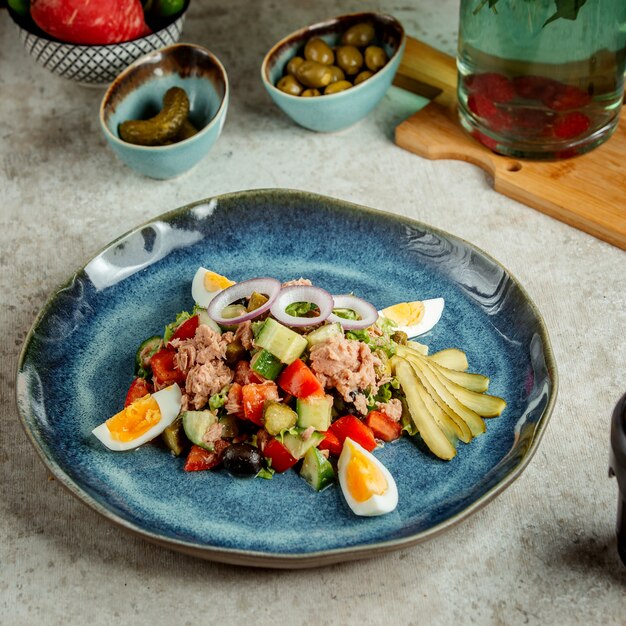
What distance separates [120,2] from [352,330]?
222 cm

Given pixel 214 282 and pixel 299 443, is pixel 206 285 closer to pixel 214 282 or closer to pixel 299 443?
pixel 214 282

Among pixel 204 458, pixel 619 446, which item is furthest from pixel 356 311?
pixel 619 446

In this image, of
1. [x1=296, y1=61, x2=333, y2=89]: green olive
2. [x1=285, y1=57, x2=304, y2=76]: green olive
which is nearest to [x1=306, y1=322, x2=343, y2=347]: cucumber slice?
Answer: [x1=296, y1=61, x2=333, y2=89]: green olive

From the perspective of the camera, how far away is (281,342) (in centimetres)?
286

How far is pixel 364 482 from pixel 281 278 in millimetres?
1144

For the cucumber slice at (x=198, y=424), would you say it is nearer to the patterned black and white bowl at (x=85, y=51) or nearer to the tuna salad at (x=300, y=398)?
the tuna salad at (x=300, y=398)

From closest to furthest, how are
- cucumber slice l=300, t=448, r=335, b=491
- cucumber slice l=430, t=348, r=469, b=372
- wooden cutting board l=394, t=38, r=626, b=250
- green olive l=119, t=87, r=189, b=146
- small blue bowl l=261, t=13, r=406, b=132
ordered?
1. cucumber slice l=300, t=448, r=335, b=491
2. cucumber slice l=430, t=348, r=469, b=372
3. wooden cutting board l=394, t=38, r=626, b=250
4. green olive l=119, t=87, r=189, b=146
5. small blue bowl l=261, t=13, r=406, b=132

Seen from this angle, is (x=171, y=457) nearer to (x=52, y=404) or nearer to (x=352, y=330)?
(x=52, y=404)

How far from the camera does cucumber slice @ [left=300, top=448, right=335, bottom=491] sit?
2779 mm

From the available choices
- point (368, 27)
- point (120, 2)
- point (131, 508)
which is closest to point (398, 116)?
point (368, 27)

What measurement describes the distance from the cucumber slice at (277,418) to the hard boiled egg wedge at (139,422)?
0.32 metres

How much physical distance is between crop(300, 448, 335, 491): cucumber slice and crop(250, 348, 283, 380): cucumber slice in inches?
10.4

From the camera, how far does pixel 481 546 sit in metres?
2.75

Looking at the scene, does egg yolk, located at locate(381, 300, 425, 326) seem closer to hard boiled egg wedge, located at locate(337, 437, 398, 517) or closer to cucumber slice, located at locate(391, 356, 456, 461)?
cucumber slice, located at locate(391, 356, 456, 461)
